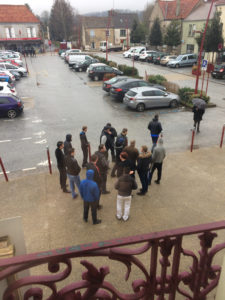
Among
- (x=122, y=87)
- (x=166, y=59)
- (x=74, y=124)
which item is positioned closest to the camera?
(x=74, y=124)

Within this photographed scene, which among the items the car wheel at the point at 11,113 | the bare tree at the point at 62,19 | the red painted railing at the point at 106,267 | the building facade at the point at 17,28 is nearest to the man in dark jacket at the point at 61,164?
the red painted railing at the point at 106,267

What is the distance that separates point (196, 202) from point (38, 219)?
440cm

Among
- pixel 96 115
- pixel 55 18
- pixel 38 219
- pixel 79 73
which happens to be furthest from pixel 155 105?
pixel 55 18

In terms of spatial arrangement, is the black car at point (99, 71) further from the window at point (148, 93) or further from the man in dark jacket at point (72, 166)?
the man in dark jacket at point (72, 166)

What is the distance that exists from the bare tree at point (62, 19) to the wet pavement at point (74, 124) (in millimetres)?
69262

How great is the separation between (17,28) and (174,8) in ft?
118

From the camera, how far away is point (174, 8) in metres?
49.8

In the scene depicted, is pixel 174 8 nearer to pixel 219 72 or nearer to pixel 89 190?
pixel 219 72

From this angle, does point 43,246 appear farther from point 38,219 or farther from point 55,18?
point 55,18

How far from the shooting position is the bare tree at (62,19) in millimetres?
81000

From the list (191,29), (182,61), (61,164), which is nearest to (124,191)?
(61,164)

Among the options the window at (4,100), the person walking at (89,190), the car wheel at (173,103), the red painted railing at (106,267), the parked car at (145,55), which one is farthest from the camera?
the parked car at (145,55)

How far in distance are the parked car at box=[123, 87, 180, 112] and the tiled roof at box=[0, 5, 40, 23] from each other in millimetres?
54703

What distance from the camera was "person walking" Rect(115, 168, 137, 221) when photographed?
592 cm
